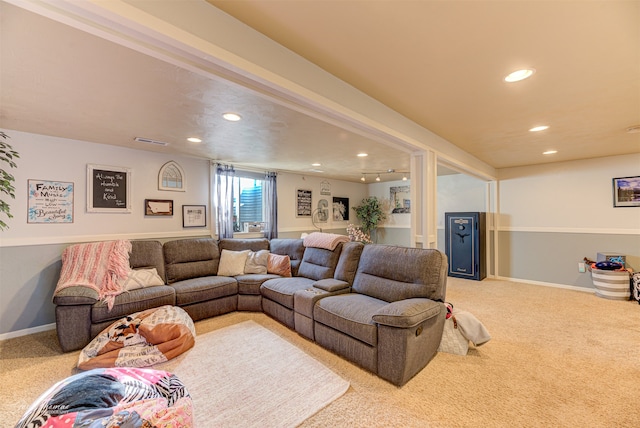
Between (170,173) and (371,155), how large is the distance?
3.08 metres

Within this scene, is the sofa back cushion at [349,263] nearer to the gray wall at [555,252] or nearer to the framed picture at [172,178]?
the framed picture at [172,178]

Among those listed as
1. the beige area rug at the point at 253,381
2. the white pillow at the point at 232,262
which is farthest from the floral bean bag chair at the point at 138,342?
the white pillow at the point at 232,262

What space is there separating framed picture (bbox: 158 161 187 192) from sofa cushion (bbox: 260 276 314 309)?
2.08m

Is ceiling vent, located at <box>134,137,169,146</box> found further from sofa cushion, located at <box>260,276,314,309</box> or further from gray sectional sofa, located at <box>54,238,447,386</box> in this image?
sofa cushion, located at <box>260,276,314,309</box>

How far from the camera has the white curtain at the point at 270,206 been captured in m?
5.16

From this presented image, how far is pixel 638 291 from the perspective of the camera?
3818mm

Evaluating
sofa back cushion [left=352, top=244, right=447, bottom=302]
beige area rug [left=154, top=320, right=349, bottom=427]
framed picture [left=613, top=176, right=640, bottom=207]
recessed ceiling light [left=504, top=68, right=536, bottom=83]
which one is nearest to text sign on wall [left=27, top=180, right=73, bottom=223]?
beige area rug [left=154, top=320, right=349, bottom=427]

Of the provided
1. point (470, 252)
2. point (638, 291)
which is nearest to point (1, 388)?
point (470, 252)

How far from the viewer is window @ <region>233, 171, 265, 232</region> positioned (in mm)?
4949

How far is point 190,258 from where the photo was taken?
3.75 metres

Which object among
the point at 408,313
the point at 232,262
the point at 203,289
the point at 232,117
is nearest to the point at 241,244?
the point at 232,262

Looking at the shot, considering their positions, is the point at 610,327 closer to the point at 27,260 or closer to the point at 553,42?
the point at 553,42

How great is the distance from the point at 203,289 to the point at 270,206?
2.24 metres

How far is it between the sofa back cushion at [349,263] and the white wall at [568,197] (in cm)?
406
